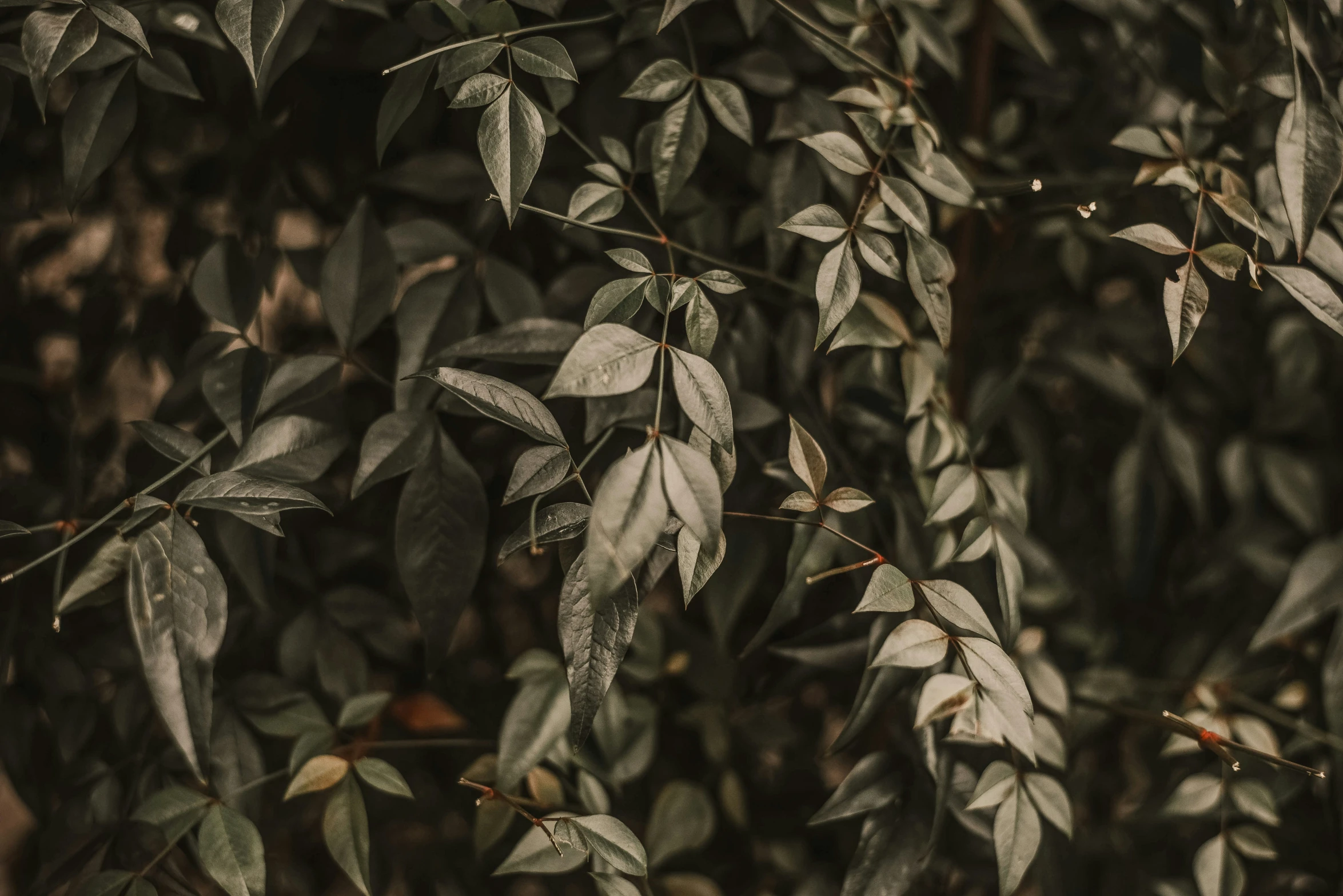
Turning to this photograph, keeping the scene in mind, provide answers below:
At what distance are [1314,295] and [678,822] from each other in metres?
0.59

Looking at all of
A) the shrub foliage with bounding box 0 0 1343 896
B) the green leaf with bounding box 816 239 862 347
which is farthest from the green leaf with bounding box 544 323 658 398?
the green leaf with bounding box 816 239 862 347

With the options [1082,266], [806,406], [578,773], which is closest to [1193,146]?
[1082,266]

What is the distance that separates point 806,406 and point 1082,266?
11.8 inches

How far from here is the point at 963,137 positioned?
0.79 metres

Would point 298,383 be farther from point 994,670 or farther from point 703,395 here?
point 994,670

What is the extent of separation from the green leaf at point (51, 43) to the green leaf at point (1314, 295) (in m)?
0.73

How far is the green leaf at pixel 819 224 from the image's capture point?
0.49 m

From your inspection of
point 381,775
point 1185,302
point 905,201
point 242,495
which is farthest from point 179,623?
point 1185,302

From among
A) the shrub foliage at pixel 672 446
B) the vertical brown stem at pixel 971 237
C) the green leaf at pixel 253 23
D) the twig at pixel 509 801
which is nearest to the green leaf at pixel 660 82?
the shrub foliage at pixel 672 446

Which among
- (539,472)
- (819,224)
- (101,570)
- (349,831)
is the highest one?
(819,224)

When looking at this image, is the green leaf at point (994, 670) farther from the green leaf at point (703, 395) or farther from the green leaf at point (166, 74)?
the green leaf at point (166, 74)

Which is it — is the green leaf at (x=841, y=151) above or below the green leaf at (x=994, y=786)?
above

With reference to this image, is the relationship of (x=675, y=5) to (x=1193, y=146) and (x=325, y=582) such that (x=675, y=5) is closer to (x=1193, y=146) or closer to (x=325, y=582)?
(x=1193, y=146)

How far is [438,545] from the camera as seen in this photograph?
1.78ft
